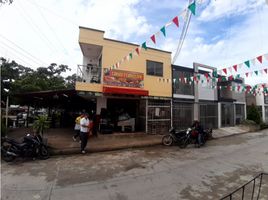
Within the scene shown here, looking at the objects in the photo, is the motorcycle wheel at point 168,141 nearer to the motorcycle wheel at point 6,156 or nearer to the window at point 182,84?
the window at point 182,84

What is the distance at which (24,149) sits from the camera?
6.25 meters

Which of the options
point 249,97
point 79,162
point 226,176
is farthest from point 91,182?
point 249,97

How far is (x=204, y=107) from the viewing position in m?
13.8

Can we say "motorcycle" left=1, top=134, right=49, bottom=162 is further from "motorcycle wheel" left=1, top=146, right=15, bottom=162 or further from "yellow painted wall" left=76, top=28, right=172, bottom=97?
"yellow painted wall" left=76, top=28, right=172, bottom=97

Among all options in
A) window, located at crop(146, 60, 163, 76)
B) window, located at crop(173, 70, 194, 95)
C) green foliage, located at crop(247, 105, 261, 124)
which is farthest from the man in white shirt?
green foliage, located at crop(247, 105, 261, 124)

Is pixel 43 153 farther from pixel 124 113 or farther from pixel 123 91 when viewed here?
pixel 124 113

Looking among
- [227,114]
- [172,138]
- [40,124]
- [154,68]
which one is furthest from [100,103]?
[227,114]

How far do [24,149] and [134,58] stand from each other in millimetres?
7942

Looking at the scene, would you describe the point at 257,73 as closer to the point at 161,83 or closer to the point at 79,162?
the point at 161,83

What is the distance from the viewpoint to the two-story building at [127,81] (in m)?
10.00

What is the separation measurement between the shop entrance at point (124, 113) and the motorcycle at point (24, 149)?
549 centimetres

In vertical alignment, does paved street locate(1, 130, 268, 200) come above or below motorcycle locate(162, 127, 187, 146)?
below

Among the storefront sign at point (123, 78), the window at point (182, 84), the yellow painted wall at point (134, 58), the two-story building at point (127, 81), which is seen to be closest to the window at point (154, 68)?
the two-story building at point (127, 81)

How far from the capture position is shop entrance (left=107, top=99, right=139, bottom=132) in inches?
450
